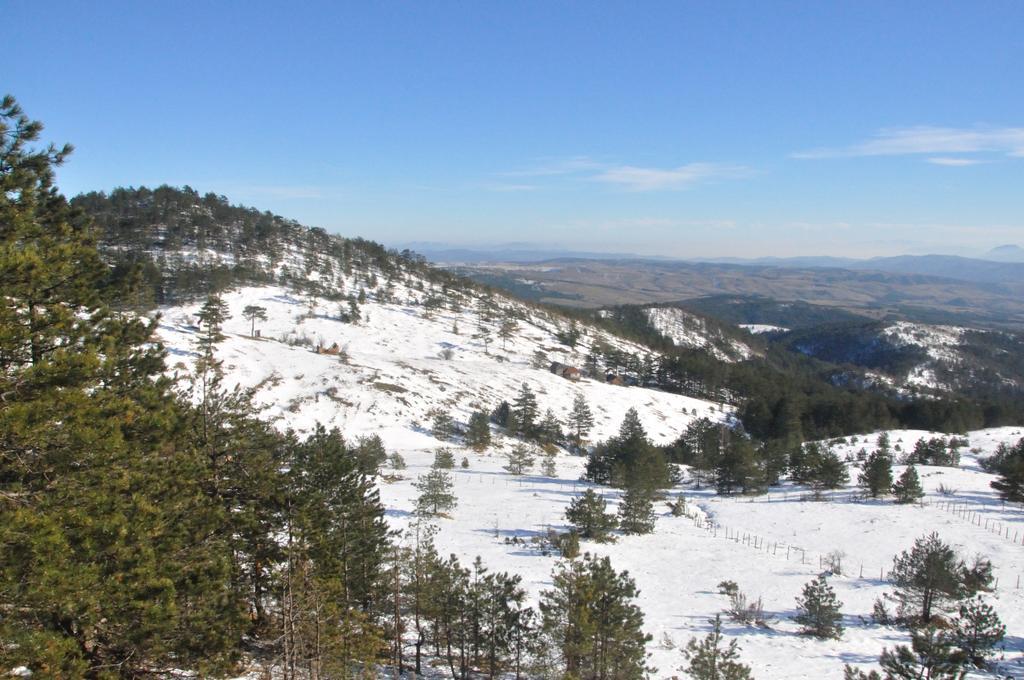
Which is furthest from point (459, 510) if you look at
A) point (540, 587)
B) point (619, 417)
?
point (619, 417)

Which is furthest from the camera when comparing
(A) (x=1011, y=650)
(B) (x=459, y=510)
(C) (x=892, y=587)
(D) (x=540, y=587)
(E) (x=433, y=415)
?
(E) (x=433, y=415)

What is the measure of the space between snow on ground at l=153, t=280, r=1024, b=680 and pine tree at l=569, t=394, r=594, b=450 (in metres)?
3.32

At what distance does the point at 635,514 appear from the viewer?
119ft

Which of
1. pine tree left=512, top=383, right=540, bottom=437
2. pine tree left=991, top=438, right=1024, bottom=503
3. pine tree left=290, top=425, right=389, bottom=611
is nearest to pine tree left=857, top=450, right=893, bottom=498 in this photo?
pine tree left=991, top=438, right=1024, bottom=503

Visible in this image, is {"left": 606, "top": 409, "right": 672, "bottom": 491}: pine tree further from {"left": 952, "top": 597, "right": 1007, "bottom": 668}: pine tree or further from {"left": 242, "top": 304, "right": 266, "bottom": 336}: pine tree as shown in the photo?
{"left": 242, "top": 304, "right": 266, "bottom": 336}: pine tree

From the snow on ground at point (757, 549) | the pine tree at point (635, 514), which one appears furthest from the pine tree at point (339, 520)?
the pine tree at point (635, 514)

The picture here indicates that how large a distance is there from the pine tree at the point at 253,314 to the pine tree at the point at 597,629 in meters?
86.6

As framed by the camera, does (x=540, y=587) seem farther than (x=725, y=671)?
Yes

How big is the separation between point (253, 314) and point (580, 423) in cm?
5730

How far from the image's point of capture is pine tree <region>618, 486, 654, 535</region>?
36125 mm

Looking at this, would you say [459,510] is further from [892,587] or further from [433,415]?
[433,415]

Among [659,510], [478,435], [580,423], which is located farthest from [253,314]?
[659,510]

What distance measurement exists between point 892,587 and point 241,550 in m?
30.7

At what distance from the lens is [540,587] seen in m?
25.5
